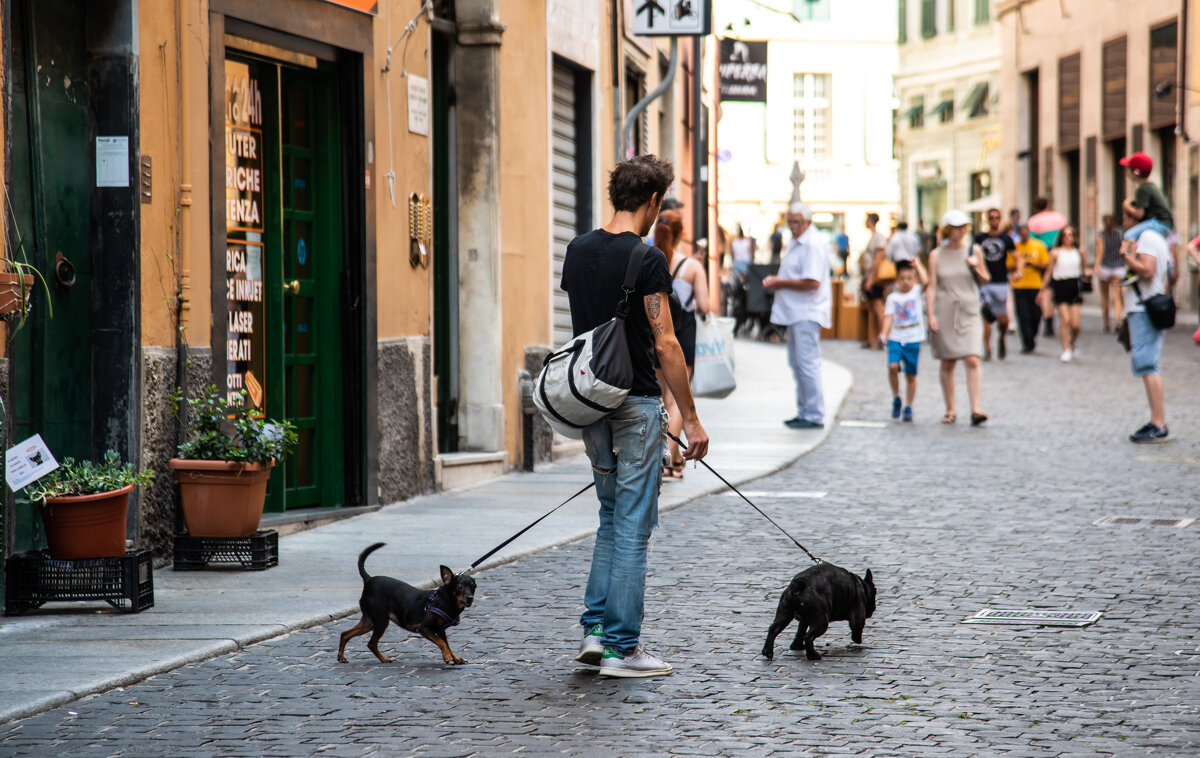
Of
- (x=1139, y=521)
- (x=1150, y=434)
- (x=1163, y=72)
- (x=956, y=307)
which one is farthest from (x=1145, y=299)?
(x=1163, y=72)

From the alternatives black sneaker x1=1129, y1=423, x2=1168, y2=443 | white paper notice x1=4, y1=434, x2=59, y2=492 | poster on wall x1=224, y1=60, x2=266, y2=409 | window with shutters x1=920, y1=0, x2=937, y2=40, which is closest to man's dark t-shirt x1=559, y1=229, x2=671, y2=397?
white paper notice x1=4, y1=434, x2=59, y2=492

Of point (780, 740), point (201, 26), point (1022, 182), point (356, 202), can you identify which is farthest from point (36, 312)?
point (1022, 182)

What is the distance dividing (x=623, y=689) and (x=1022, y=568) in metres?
3.08

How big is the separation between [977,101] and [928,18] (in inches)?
157

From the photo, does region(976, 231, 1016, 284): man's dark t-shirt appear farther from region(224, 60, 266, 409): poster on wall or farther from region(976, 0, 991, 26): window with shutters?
region(976, 0, 991, 26): window with shutters

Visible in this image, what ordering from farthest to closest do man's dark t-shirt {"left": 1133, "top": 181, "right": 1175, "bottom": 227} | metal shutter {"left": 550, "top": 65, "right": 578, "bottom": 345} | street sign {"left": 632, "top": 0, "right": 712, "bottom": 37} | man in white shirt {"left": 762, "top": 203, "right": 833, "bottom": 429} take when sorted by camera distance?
man in white shirt {"left": 762, "top": 203, "right": 833, "bottom": 429}
street sign {"left": 632, "top": 0, "right": 712, "bottom": 37}
metal shutter {"left": 550, "top": 65, "right": 578, "bottom": 345}
man's dark t-shirt {"left": 1133, "top": 181, "right": 1175, "bottom": 227}

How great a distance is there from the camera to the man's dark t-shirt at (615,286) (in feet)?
19.3

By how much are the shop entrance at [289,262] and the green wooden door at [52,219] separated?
1.36 m

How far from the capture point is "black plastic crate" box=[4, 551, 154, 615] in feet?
23.3

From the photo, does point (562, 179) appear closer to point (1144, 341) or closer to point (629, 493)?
point (1144, 341)

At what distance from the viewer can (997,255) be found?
2292 centimetres

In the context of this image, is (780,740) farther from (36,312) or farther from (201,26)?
(201,26)

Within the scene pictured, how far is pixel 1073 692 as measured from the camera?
5.64 meters

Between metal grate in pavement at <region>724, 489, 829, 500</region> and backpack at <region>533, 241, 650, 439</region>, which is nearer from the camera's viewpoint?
backpack at <region>533, 241, 650, 439</region>
